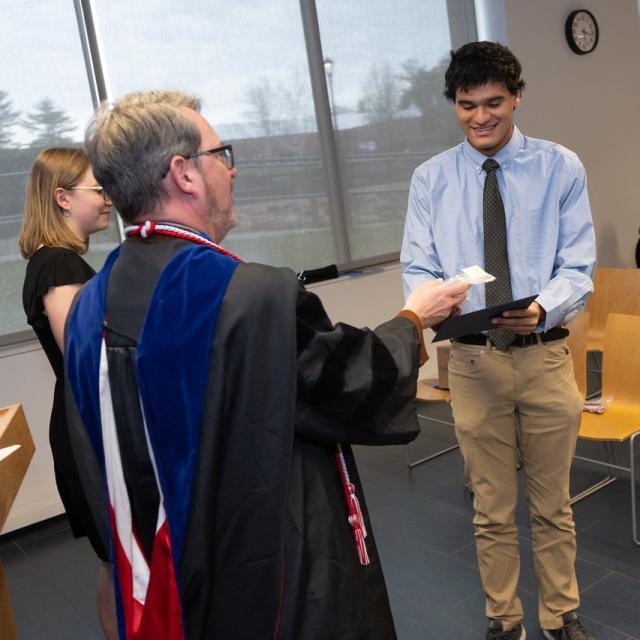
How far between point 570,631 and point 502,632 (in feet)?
0.68

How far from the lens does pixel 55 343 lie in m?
2.12

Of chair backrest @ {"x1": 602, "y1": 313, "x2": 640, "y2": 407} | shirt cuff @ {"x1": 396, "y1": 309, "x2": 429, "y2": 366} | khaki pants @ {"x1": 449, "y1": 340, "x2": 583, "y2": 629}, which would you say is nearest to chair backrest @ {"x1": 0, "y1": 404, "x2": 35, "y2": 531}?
shirt cuff @ {"x1": 396, "y1": 309, "x2": 429, "y2": 366}

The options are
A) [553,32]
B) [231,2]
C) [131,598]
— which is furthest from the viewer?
[553,32]

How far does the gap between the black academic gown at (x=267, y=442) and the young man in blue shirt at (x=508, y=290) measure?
3.16 feet

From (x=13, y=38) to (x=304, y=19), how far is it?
1.88 meters

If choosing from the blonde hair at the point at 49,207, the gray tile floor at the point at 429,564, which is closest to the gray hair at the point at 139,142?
the blonde hair at the point at 49,207

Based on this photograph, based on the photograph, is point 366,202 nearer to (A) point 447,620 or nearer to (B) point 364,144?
(B) point 364,144

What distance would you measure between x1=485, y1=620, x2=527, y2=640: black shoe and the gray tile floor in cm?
10

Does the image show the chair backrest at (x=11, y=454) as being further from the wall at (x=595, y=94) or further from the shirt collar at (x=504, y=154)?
the wall at (x=595, y=94)

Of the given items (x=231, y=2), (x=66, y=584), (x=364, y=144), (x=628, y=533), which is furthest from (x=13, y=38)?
(x=628, y=533)

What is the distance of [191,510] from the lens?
4.10ft

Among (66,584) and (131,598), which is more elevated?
(131,598)

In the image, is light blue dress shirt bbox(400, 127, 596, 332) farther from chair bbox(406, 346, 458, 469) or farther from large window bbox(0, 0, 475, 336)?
large window bbox(0, 0, 475, 336)

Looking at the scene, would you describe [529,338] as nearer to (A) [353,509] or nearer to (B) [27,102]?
(A) [353,509]
